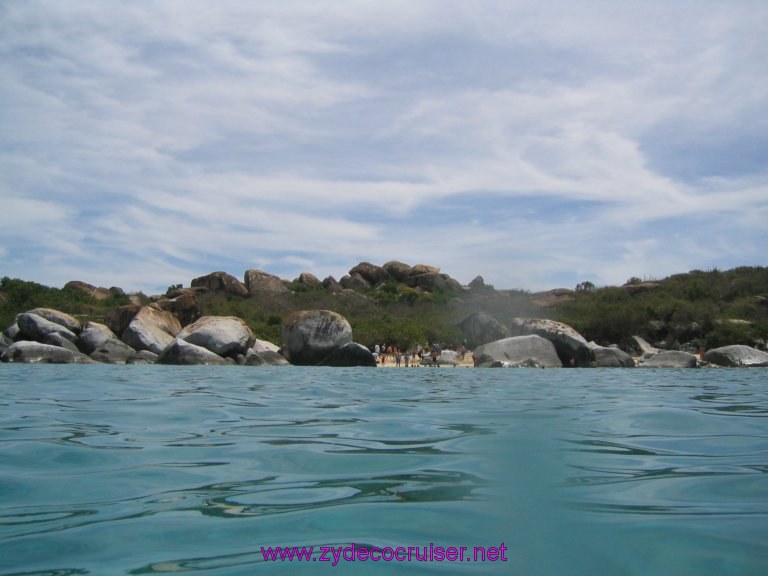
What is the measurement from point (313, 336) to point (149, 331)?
5704mm

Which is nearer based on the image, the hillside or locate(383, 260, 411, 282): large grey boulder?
the hillside

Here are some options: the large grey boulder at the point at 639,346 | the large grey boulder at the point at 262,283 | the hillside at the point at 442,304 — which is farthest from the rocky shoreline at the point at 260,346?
the large grey boulder at the point at 262,283

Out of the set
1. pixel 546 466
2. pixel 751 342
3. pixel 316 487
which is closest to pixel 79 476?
pixel 316 487

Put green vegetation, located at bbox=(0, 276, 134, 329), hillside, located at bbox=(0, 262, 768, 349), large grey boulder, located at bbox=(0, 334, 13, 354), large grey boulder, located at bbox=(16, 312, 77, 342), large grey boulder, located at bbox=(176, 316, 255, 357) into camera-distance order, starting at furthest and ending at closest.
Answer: green vegetation, located at bbox=(0, 276, 134, 329), hillside, located at bbox=(0, 262, 768, 349), large grey boulder, located at bbox=(16, 312, 77, 342), large grey boulder, located at bbox=(0, 334, 13, 354), large grey boulder, located at bbox=(176, 316, 255, 357)

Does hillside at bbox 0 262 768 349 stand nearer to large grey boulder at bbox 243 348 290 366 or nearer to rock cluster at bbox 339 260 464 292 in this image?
rock cluster at bbox 339 260 464 292

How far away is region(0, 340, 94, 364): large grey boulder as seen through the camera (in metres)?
18.5

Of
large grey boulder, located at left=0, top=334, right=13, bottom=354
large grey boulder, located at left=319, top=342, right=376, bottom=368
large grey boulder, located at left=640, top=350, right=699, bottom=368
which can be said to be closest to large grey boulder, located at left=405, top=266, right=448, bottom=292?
large grey boulder, located at left=640, top=350, right=699, bottom=368

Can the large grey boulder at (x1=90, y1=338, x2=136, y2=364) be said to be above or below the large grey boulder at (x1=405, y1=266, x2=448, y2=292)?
below

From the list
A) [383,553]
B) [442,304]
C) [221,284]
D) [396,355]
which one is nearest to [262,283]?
[221,284]

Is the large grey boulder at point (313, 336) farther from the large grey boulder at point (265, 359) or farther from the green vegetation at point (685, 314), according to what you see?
the green vegetation at point (685, 314)

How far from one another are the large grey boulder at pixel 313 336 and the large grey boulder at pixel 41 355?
5.80 m

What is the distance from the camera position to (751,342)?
24.6m

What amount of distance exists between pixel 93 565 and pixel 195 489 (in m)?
0.91

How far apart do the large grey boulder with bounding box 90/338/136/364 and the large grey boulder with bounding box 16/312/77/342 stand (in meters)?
2.36
